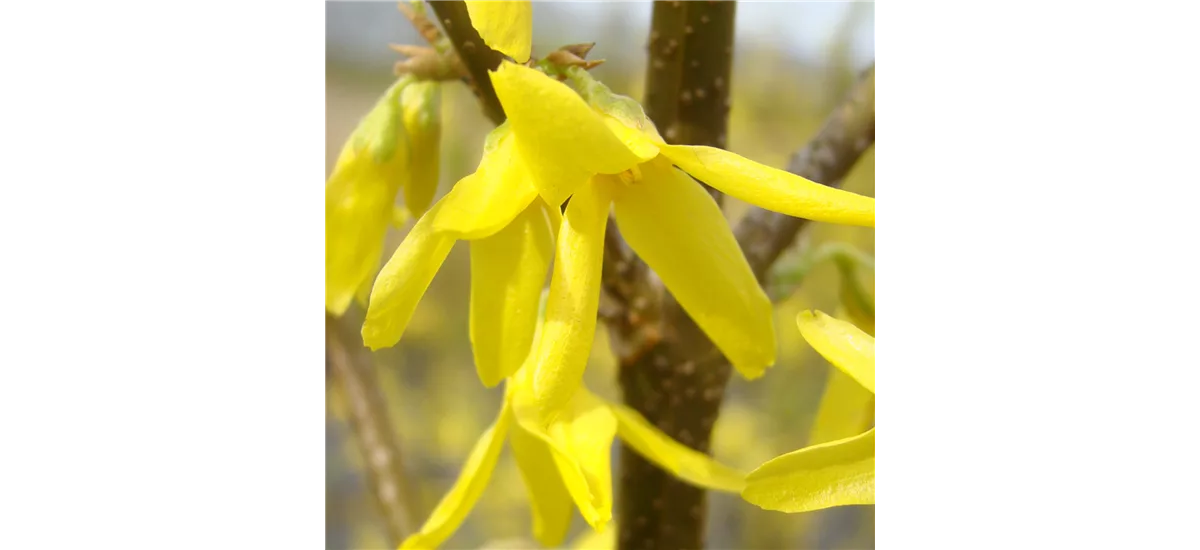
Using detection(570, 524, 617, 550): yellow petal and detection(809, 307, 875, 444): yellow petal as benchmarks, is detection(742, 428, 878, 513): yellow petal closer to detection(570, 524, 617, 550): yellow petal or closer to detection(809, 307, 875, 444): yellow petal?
detection(809, 307, 875, 444): yellow petal

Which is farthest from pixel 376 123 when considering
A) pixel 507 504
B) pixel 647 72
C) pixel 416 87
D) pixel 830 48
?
pixel 507 504

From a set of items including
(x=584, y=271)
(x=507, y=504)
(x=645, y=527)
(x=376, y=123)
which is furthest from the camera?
(x=507, y=504)

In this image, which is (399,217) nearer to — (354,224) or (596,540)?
(354,224)

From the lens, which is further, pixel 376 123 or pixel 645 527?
pixel 645 527

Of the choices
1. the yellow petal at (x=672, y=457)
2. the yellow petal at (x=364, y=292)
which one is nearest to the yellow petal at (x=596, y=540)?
the yellow petal at (x=672, y=457)

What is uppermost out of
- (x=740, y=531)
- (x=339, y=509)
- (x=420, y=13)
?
(x=420, y=13)

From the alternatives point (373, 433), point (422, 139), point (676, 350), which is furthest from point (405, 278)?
point (373, 433)

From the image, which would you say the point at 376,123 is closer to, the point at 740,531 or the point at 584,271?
the point at 584,271
